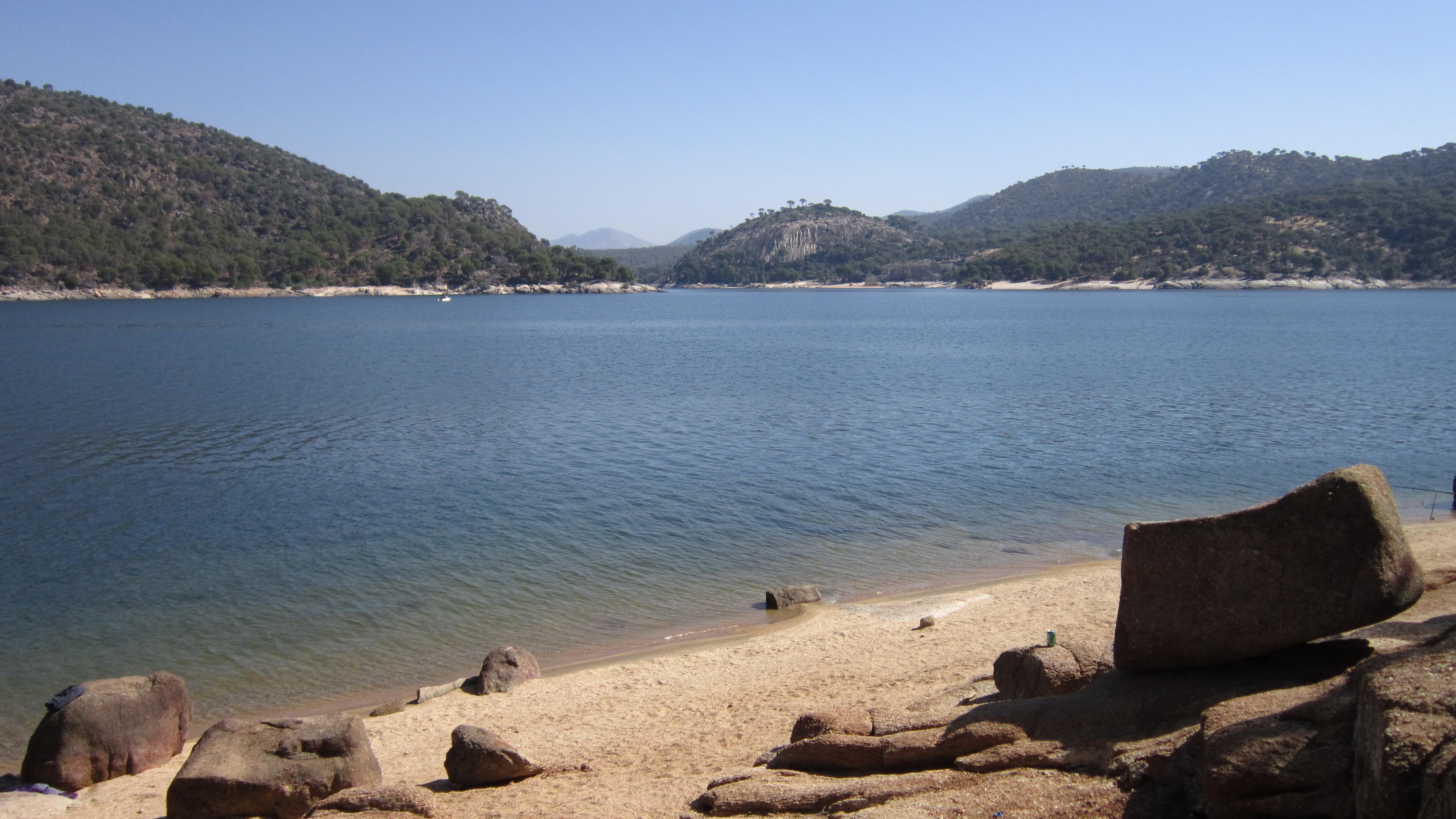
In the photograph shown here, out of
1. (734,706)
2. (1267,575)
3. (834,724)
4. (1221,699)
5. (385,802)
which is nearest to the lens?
(1267,575)

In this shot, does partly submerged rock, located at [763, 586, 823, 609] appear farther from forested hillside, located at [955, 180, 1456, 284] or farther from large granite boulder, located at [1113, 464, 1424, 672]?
forested hillside, located at [955, 180, 1456, 284]

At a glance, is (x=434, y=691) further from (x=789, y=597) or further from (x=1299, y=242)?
(x=1299, y=242)

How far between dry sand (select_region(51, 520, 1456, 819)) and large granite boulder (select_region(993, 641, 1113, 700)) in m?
1.09

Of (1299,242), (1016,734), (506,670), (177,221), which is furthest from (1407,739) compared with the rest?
(1299,242)

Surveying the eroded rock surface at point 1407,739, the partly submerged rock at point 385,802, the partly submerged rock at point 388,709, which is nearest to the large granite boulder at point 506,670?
the partly submerged rock at point 388,709

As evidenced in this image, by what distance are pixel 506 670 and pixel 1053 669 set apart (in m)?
7.83

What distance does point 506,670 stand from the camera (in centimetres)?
1255

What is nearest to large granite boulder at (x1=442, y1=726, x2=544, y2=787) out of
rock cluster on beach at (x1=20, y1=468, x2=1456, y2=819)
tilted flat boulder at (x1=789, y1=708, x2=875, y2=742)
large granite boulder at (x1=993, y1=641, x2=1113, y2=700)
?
rock cluster on beach at (x1=20, y1=468, x2=1456, y2=819)

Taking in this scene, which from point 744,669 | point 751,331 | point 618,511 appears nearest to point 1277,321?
point 751,331

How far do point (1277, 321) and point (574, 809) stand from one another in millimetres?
98083

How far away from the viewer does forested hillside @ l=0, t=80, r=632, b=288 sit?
134 meters

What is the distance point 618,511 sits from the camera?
71.1ft

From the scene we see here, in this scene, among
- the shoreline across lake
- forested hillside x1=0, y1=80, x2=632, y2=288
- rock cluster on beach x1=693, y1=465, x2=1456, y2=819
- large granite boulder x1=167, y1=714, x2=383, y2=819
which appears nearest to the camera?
rock cluster on beach x1=693, y1=465, x2=1456, y2=819

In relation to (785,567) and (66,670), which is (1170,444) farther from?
(66,670)
